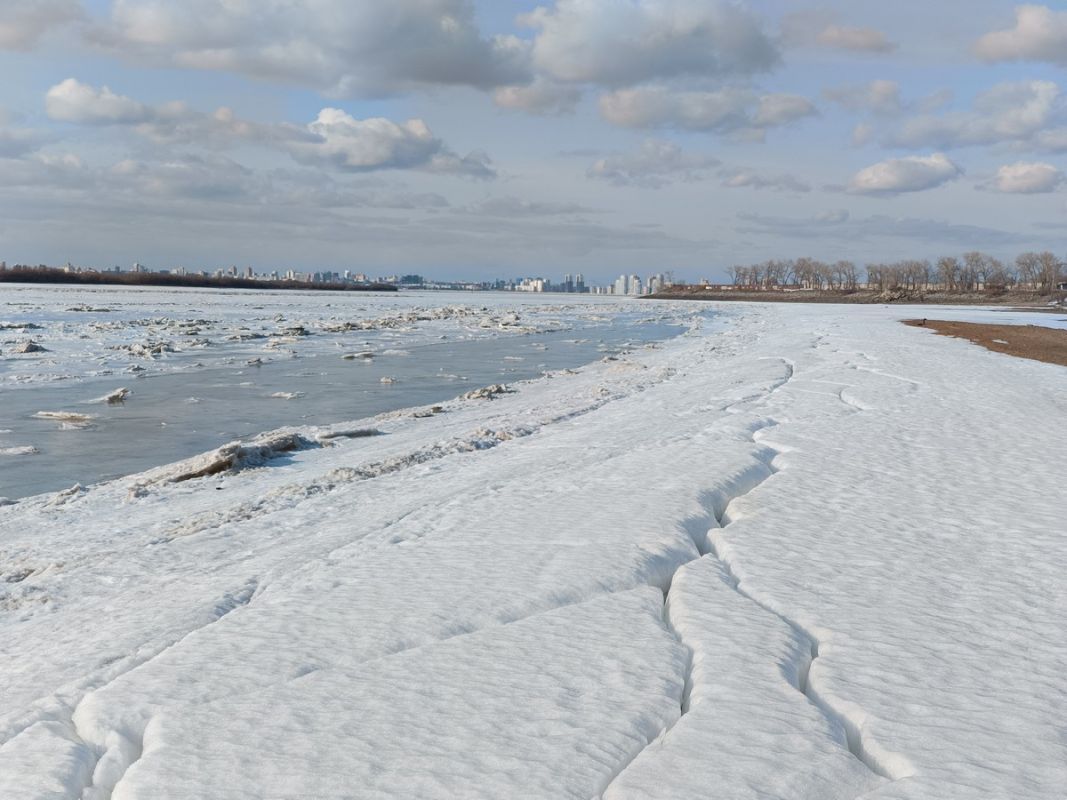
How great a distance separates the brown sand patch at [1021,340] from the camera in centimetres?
2356

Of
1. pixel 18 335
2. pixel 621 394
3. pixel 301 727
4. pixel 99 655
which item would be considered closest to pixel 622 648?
pixel 301 727

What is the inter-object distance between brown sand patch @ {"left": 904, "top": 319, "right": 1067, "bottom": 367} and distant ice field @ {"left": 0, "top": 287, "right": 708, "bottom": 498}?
10.9m

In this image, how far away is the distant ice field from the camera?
10.0 meters

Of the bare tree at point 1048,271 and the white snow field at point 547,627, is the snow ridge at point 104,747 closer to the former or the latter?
the white snow field at point 547,627

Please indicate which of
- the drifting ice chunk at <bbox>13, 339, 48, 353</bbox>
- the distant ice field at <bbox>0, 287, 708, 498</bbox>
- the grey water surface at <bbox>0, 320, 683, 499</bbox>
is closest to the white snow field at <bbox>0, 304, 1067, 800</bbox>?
the grey water surface at <bbox>0, 320, 683, 499</bbox>

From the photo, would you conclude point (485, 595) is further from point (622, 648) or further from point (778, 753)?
point (778, 753)

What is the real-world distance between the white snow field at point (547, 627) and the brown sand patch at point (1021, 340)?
16.4 metres

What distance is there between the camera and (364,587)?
4773 millimetres

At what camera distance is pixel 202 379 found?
17094mm

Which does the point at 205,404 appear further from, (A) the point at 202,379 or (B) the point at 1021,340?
(B) the point at 1021,340

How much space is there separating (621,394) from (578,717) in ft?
36.9

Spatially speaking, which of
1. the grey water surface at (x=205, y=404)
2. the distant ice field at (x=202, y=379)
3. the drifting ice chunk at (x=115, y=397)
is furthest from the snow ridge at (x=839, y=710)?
the drifting ice chunk at (x=115, y=397)

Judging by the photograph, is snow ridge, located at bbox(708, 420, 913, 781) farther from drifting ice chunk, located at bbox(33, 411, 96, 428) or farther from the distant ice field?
drifting ice chunk, located at bbox(33, 411, 96, 428)

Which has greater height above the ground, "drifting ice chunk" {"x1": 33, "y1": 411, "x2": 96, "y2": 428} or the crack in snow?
the crack in snow
